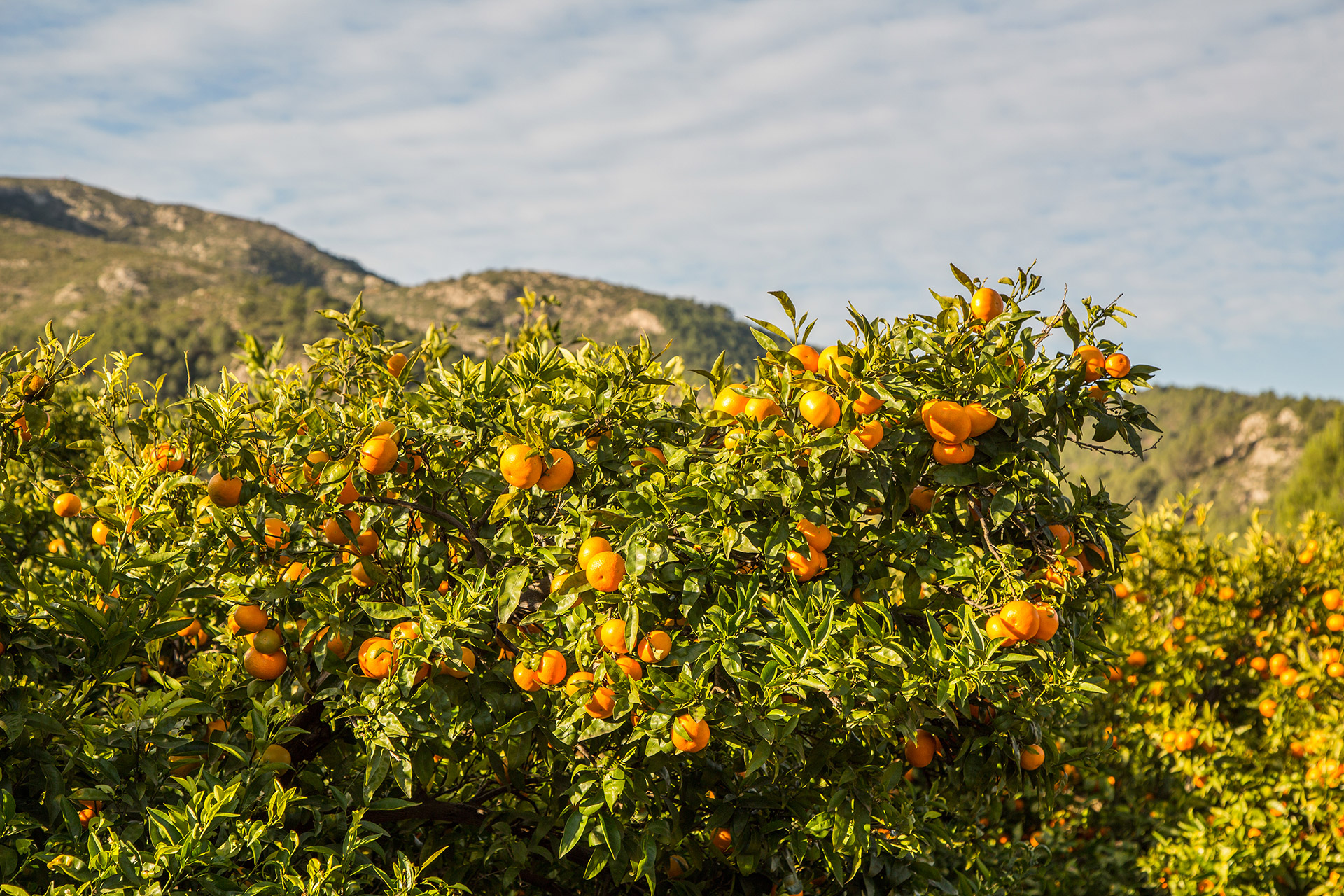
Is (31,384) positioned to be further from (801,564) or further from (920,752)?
(920,752)

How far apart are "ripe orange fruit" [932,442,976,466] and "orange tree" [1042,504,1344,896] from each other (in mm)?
2887

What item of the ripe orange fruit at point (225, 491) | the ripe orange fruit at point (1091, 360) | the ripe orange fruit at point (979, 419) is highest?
the ripe orange fruit at point (1091, 360)

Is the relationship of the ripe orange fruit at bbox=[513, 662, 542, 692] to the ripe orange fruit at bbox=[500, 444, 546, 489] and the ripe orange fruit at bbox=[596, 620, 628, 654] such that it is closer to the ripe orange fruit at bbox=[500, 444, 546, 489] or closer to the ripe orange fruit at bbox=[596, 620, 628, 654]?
the ripe orange fruit at bbox=[596, 620, 628, 654]

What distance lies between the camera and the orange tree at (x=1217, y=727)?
4.25 meters

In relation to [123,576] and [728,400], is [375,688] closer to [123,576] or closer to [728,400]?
[123,576]

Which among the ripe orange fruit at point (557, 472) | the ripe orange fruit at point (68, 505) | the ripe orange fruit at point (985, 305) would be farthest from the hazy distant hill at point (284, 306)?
the ripe orange fruit at point (985, 305)

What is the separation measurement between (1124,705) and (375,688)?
4.53 meters

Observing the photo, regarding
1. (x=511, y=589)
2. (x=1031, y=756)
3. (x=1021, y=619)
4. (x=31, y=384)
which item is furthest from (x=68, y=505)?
(x=1031, y=756)

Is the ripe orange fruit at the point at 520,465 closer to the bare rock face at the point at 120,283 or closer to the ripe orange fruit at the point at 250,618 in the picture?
the ripe orange fruit at the point at 250,618

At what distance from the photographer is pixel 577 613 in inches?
75.2

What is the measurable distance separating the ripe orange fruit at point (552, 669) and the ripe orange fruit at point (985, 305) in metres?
1.33

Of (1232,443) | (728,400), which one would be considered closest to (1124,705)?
(728,400)

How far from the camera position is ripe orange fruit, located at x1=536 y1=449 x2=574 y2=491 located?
1951 mm

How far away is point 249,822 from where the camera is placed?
1.69 m
